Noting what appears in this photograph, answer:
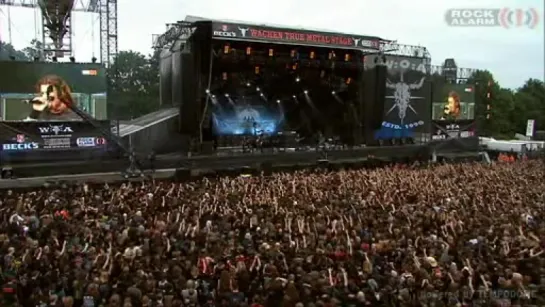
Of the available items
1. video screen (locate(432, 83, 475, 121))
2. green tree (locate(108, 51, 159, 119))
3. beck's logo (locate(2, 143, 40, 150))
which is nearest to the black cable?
beck's logo (locate(2, 143, 40, 150))

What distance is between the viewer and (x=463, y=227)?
1000 cm

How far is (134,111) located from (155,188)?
34.7 meters

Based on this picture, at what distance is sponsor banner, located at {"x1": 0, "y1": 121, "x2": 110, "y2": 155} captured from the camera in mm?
19609

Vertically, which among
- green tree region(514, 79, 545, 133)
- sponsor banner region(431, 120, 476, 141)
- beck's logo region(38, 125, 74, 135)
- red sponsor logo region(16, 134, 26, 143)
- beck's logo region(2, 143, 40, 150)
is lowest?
beck's logo region(2, 143, 40, 150)

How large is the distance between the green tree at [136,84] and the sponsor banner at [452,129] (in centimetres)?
2571

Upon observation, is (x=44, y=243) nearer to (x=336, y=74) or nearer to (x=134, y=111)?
(x=336, y=74)

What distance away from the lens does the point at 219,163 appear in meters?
22.4

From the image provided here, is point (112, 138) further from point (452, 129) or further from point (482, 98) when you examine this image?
point (482, 98)

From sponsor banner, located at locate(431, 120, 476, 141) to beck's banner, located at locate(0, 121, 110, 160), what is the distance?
18.6 m

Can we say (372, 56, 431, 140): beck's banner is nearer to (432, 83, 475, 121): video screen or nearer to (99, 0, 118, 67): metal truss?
(432, 83, 475, 121): video screen

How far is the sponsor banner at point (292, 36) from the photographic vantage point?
2328 cm

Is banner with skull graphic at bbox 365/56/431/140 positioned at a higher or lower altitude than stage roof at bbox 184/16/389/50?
lower

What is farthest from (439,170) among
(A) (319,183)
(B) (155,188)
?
(B) (155,188)

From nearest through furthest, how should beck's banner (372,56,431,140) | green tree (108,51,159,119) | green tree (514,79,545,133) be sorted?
beck's banner (372,56,431,140)
green tree (108,51,159,119)
green tree (514,79,545,133)
